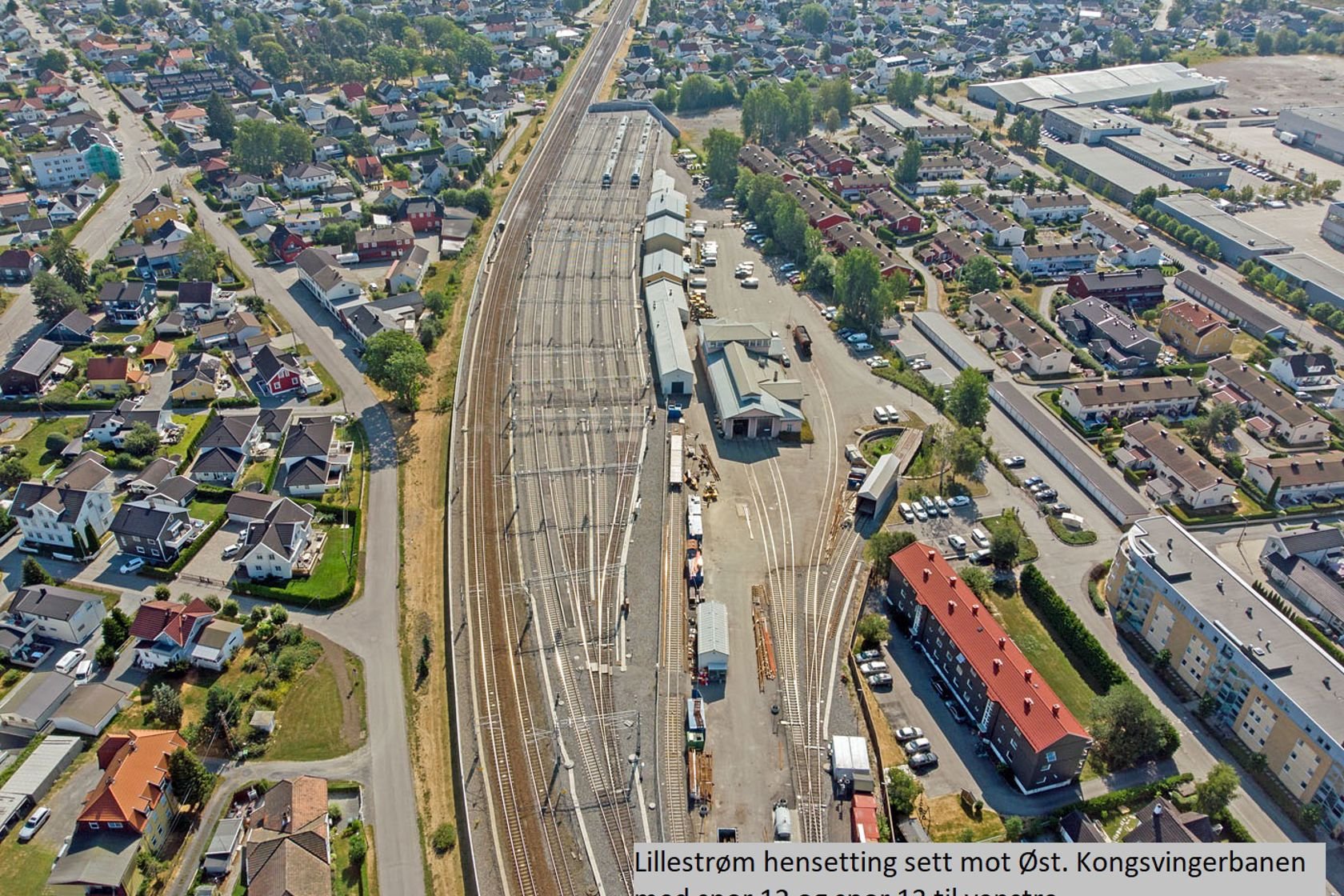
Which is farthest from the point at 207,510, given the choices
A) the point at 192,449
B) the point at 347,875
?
the point at 347,875

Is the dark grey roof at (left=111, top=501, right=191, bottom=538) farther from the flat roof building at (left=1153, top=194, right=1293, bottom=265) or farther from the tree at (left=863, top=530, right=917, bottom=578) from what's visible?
the flat roof building at (left=1153, top=194, right=1293, bottom=265)

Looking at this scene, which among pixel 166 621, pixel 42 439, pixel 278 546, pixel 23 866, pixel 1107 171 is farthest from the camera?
pixel 1107 171

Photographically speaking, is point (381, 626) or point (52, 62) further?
point (52, 62)

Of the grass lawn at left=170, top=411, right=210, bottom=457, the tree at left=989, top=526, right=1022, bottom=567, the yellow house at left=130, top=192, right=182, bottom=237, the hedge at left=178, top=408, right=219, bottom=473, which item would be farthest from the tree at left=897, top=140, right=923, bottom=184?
the yellow house at left=130, top=192, right=182, bottom=237

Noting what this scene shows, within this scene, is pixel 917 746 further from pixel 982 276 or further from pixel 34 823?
pixel 982 276

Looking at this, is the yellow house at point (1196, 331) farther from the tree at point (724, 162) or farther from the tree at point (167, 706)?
the tree at point (167, 706)
